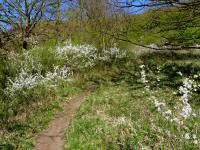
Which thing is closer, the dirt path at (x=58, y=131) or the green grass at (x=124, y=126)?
the green grass at (x=124, y=126)

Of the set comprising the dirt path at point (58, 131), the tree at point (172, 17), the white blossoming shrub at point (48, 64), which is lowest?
the dirt path at point (58, 131)

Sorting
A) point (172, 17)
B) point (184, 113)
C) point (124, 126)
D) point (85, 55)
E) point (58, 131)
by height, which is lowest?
point (58, 131)


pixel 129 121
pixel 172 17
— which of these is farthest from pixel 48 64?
pixel 172 17

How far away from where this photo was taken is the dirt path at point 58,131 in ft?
31.0

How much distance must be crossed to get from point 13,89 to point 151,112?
6.01 m

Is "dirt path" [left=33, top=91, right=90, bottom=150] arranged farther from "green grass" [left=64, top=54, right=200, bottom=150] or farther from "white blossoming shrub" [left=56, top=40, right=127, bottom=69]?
"white blossoming shrub" [left=56, top=40, right=127, bottom=69]

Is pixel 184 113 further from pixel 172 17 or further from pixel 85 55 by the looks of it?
pixel 85 55

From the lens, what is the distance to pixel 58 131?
412 inches

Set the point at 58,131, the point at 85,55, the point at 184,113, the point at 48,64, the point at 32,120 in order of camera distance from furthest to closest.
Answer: the point at 85,55 → the point at 48,64 → the point at 32,120 → the point at 58,131 → the point at 184,113

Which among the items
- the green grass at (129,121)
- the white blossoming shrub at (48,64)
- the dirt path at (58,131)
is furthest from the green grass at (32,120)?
the green grass at (129,121)

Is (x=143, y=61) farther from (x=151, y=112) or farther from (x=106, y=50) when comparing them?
(x=151, y=112)

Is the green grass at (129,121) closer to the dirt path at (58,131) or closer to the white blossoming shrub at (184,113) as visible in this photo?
the white blossoming shrub at (184,113)

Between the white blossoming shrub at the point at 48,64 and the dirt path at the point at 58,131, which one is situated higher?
the white blossoming shrub at the point at 48,64

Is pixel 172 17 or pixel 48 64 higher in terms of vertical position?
pixel 172 17
